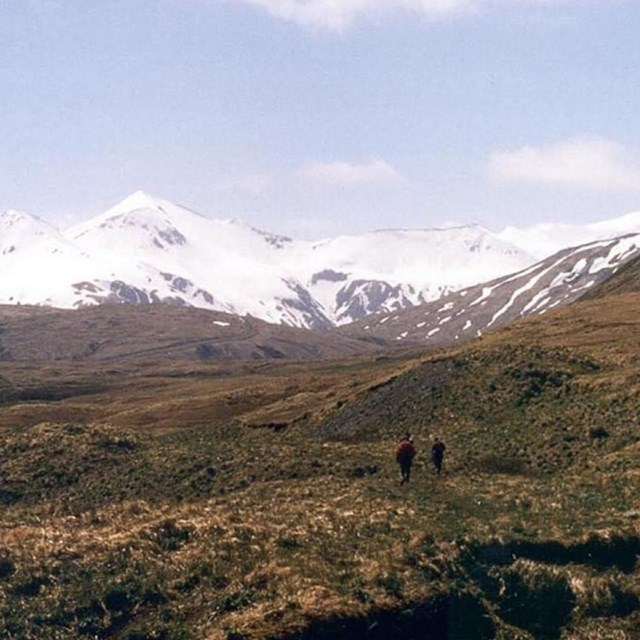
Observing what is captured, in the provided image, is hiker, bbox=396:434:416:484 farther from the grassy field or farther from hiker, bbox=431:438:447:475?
hiker, bbox=431:438:447:475

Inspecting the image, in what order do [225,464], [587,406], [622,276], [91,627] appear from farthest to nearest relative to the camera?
[622,276] → [587,406] → [225,464] → [91,627]

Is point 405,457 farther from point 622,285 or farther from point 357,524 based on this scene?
point 622,285

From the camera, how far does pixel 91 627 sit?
83.7 ft

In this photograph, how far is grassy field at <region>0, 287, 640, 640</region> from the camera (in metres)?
26.4

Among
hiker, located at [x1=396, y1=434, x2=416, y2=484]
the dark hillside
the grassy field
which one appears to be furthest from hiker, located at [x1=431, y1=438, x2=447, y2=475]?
the dark hillside

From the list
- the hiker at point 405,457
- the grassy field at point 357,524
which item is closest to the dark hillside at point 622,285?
the grassy field at point 357,524

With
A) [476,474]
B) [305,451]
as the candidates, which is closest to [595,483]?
[476,474]

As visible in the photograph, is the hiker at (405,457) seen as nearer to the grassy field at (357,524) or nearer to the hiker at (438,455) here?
the grassy field at (357,524)

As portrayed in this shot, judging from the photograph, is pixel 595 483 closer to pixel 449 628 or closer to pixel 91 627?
pixel 449 628

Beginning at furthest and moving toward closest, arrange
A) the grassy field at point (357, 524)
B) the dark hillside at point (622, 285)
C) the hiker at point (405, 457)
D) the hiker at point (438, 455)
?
the dark hillside at point (622, 285) → the hiker at point (438, 455) → the hiker at point (405, 457) → the grassy field at point (357, 524)

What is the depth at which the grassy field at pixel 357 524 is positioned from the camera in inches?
1038

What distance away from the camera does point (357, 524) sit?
32.5 meters

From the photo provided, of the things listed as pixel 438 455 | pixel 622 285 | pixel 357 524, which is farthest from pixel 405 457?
pixel 622 285

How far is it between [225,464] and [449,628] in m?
24.4
